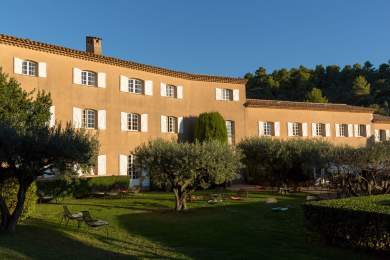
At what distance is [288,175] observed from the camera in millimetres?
27203

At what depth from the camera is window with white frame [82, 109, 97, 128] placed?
26.5 meters

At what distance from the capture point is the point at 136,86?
1159 inches

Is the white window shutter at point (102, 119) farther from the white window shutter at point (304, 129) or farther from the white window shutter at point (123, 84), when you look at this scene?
the white window shutter at point (304, 129)

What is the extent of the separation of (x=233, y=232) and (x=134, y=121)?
16566 millimetres

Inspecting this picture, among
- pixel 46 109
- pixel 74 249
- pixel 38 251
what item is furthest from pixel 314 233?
pixel 46 109

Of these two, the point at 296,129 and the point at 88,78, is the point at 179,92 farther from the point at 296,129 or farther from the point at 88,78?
the point at 296,129

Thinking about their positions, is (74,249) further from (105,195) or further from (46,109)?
(105,195)

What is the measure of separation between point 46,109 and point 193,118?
608 inches

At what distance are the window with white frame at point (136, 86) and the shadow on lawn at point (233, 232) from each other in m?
12.0

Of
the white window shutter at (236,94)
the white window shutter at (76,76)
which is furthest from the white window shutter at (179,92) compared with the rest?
the white window shutter at (76,76)

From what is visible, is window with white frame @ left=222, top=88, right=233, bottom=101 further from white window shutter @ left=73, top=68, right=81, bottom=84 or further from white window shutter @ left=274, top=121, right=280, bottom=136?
white window shutter @ left=73, top=68, right=81, bottom=84

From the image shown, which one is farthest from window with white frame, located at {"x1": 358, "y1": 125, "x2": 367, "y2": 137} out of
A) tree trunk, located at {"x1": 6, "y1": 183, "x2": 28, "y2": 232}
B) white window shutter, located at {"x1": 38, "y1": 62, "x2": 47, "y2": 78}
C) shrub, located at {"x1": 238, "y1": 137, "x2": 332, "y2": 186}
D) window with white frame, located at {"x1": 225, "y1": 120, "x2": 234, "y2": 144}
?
tree trunk, located at {"x1": 6, "y1": 183, "x2": 28, "y2": 232}

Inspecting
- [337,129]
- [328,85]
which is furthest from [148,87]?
[328,85]

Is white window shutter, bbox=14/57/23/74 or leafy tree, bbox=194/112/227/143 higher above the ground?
white window shutter, bbox=14/57/23/74
